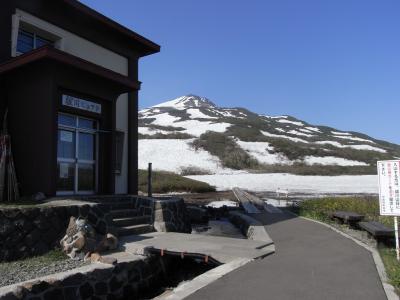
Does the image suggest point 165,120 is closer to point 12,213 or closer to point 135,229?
point 135,229

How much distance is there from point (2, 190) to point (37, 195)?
1.10m

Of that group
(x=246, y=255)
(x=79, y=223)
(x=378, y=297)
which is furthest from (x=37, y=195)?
(x=378, y=297)

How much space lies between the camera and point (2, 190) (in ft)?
39.4

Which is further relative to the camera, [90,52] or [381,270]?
[90,52]

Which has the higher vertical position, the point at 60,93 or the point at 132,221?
the point at 60,93

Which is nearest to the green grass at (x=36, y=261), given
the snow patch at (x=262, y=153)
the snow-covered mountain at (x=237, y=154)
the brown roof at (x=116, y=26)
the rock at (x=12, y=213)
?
the rock at (x=12, y=213)

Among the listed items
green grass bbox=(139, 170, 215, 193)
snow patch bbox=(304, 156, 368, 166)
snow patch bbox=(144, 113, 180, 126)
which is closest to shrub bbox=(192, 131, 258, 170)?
snow patch bbox=(304, 156, 368, 166)

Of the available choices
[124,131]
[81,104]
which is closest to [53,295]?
[81,104]

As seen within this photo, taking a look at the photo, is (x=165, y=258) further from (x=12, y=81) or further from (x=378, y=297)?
(x=12, y=81)

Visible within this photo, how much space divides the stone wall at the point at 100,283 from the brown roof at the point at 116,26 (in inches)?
346

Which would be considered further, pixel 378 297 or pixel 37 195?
pixel 37 195

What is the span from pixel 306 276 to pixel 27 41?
34.9ft

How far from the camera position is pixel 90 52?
15492 mm

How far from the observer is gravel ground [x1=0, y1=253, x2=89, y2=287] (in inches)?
273
